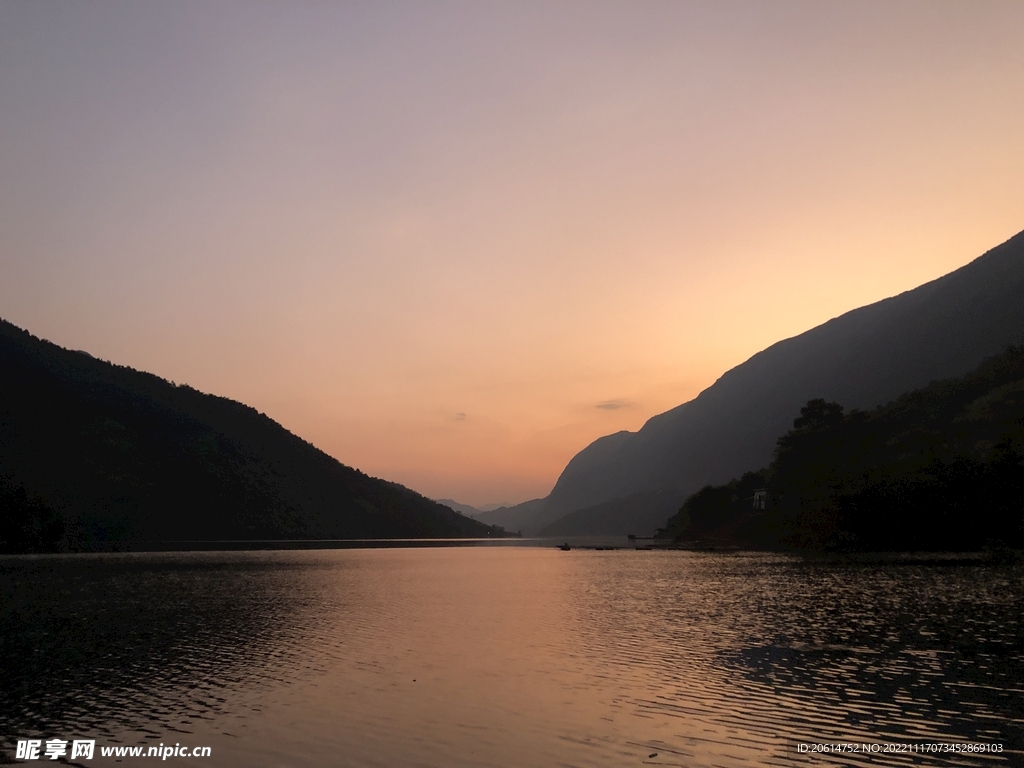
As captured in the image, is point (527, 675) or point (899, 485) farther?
point (899, 485)

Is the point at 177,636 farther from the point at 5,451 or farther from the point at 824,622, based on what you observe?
the point at 5,451

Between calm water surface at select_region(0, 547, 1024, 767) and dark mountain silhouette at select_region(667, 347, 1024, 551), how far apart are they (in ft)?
215

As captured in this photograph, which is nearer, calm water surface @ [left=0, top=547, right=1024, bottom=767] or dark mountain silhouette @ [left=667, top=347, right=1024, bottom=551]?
calm water surface @ [left=0, top=547, right=1024, bottom=767]

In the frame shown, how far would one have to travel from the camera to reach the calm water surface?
21.0 metres

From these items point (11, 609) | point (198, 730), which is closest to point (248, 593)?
point (11, 609)

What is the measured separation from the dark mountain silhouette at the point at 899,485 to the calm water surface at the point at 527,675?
65.4 m

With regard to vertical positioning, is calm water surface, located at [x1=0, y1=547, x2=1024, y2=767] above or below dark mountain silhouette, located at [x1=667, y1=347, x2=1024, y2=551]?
below

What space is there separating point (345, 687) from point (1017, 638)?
103ft

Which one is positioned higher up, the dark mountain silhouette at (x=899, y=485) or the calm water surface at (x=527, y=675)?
the dark mountain silhouette at (x=899, y=485)

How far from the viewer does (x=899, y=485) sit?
12825cm

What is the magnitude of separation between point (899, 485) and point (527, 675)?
387 feet

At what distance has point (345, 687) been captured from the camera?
29.2 m

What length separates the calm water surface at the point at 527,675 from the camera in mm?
21000

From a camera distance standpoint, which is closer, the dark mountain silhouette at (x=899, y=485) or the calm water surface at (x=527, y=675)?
the calm water surface at (x=527, y=675)
